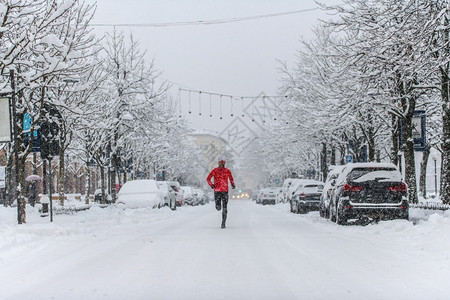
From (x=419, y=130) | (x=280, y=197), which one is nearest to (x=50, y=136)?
(x=419, y=130)

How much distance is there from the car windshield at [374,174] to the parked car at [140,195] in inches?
472

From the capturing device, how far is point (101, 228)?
16047mm

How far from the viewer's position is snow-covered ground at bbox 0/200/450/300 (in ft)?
20.9

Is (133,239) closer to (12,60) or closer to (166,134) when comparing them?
(12,60)

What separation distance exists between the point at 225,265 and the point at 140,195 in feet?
63.2

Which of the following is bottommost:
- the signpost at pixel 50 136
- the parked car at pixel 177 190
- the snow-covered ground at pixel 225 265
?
the parked car at pixel 177 190

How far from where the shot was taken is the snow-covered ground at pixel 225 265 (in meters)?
6.38

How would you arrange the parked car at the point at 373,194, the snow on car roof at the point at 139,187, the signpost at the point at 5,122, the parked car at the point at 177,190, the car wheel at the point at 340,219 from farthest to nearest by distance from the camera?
the parked car at the point at 177,190, the snow on car roof at the point at 139,187, the car wheel at the point at 340,219, the parked car at the point at 373,194, the signpost at the point at 5,122

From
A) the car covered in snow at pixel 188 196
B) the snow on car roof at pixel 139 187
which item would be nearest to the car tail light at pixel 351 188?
the snow on car roof at pixel 139 187

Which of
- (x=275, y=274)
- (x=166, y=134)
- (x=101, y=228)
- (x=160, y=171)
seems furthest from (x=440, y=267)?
(x=160, y=171)

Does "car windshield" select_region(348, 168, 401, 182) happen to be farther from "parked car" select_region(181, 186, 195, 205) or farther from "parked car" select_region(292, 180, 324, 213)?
"parked car" select_region(181, 186, 195, 205)

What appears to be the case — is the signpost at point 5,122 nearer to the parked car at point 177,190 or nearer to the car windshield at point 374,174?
the car windshield at point 374,174

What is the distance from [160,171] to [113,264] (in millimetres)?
55409

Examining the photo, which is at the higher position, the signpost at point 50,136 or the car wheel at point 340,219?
the signpost at point 50,136
